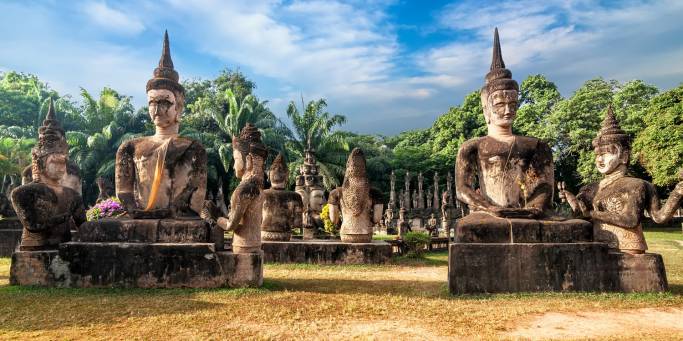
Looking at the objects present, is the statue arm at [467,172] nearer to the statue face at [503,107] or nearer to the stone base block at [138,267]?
the statue face at [503,107]

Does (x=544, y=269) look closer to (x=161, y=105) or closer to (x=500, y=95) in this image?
(x=500, y=95)

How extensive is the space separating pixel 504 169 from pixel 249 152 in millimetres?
4185

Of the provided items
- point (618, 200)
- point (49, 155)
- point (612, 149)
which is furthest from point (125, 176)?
point (612, 149)

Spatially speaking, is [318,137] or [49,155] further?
[318,137]

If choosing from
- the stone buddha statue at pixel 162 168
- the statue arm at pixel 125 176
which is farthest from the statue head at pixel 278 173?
the statue arm at pixel 125 176

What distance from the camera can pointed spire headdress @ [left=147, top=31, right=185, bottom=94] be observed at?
7719 mm

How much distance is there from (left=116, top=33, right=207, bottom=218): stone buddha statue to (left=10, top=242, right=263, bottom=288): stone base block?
0.72 meters

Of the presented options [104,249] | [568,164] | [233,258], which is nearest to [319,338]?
[233,258]

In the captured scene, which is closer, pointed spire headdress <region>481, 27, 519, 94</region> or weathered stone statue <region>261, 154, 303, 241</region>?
pointed spire headdress <region>481, 27, 519, 94</region>

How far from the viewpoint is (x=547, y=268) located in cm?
662

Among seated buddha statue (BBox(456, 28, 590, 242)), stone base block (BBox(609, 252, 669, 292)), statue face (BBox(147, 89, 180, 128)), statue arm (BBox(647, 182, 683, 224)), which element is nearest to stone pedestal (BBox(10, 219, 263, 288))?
statue face (BBox(147, 89, 180, 128))

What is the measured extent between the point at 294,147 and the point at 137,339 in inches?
1244

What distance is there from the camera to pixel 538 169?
24.1 feet

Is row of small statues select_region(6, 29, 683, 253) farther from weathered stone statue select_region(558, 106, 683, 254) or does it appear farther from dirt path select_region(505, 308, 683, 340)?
dirt path select_region(505, 308, 683, 340)
